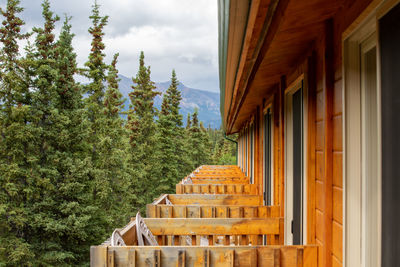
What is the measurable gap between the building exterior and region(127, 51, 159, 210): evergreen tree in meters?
22.6

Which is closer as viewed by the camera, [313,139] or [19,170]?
[313,139]

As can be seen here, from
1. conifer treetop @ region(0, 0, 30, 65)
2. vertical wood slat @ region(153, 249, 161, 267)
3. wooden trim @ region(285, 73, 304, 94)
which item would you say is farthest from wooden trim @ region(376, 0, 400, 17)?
conifer treetop @ region(0, 0, 30, 65)

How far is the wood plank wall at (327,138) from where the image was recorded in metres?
1.71

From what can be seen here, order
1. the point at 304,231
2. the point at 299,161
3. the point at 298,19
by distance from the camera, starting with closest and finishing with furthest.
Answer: the point at 298,19
the point at 304,231
the point at 299,161

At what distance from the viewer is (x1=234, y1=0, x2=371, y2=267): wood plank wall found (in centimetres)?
171

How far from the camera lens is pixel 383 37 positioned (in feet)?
4.10

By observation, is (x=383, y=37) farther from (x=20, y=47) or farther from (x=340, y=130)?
(x=20, y=47)

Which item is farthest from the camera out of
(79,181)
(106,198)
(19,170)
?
(106,198)

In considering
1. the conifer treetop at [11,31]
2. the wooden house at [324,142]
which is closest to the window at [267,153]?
the wooden house at [324,142]

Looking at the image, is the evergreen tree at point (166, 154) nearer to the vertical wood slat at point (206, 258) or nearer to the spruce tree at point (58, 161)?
the spruce tree at point (58, 161)

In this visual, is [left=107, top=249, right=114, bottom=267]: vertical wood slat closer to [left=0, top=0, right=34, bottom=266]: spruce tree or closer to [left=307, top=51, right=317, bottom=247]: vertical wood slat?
[left=307, top=51, right=317, bottom=247]: vertical wood slat

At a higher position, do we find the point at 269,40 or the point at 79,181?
the point at 269,40

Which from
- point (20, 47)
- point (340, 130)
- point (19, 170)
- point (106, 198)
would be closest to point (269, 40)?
point (340, 130)

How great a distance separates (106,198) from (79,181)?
369cm
